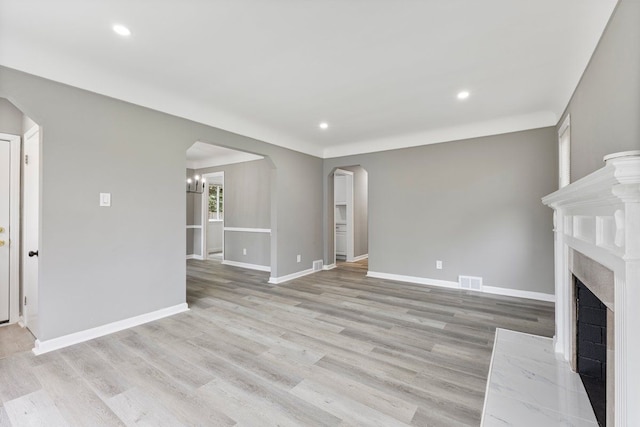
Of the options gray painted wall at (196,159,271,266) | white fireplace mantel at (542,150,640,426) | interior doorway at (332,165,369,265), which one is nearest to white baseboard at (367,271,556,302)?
interior doorway at (332,165,369,265)

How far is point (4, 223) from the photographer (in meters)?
2.85

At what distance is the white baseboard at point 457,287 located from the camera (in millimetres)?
3729

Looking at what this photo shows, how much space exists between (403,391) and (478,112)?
11.2 ft

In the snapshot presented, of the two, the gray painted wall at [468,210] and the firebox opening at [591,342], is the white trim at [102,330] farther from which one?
the firebox opening at [591,342]

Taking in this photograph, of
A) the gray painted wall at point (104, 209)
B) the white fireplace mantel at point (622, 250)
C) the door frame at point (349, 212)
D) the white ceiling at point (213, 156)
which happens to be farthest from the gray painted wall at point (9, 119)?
the door frame at point (349, 212)

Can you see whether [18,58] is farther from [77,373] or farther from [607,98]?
[607,98]

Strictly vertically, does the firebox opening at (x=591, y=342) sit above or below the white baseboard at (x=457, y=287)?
above

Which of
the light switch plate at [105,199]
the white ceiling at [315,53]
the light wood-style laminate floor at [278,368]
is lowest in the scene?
the light wood-style laminate floor at [278,368]

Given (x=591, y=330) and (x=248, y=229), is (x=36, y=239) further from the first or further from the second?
(x=591, y=330)

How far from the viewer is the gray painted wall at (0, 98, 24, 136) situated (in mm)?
2809

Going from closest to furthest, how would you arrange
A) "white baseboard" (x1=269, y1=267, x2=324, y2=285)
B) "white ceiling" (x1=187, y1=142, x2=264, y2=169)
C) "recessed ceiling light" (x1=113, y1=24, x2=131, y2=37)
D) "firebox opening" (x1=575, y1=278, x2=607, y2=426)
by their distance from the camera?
"firebox opening" (x1=575, y1=278, x2=607, y2=426), "recessed ceiling light" (x1=113, y1=24, x2=131, y2=37), "white baseboard" (x1=269, y1=267, x2=324, y2=285), "white ceiling" (x1=187, y1=142, x2=264, y2=169)

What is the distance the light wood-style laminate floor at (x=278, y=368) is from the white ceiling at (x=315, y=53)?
93.7 inches

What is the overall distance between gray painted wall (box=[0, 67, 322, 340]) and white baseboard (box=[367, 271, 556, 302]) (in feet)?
10.7

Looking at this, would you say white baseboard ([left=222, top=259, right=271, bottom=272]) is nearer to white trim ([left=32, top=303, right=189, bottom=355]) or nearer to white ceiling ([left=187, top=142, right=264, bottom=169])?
white ceiling ([left=187, top=142, right=264, bottom=169])
